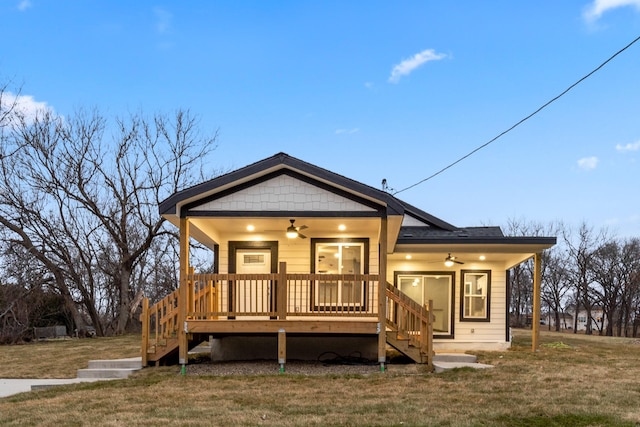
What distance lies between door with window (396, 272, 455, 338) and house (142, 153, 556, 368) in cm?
3

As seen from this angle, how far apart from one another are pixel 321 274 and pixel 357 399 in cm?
327

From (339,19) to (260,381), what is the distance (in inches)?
501

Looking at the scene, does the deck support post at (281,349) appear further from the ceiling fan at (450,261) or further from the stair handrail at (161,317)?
the ceiling fan at (450,261)

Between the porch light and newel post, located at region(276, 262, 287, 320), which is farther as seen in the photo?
the porch light

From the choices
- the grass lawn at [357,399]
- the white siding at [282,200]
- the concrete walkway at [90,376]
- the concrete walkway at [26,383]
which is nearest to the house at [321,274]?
the white siding at [282,200]

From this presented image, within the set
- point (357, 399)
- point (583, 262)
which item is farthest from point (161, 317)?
point (583, 262)

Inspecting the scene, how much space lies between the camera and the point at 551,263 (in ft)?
141

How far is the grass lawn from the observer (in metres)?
6.34

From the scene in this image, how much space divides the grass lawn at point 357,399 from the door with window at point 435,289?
4578 millimetres

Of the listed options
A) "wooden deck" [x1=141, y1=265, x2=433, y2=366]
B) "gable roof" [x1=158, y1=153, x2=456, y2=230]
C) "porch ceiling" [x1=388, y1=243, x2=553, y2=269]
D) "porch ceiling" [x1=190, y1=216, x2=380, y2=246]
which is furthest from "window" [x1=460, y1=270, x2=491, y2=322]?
"gable roof" [x1=158, y1=153, x2=456, y2=230]

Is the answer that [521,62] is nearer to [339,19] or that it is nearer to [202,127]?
[339,19]

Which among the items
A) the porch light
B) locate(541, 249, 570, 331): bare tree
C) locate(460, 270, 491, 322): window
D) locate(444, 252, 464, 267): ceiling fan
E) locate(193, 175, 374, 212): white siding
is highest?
locate(193, 175, 374, 212): white siding

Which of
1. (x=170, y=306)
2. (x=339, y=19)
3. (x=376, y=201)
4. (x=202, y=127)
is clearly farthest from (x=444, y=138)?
(x=170, y=306)

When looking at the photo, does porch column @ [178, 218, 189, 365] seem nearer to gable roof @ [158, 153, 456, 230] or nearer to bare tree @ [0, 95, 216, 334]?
gable roof @ [158, 153, 456, 230]
